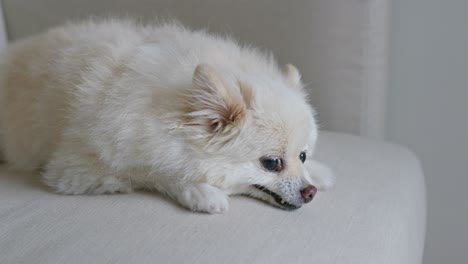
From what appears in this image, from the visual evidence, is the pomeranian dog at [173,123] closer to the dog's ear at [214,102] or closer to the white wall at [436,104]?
the dog's ear at [214,102]

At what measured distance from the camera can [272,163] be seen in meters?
1.11

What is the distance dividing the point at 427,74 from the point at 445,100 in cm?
11

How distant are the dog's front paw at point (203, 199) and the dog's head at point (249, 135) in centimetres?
4

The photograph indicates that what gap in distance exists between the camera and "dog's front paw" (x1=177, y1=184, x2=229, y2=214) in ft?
3.38

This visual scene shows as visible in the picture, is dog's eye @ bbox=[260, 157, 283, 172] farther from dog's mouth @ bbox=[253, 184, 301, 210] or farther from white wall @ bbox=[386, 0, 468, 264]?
white wall @ bbox=[386, 0, 468, 264]

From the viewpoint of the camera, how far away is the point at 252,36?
167cm

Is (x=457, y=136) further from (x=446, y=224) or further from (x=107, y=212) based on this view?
(x=107, y=212)

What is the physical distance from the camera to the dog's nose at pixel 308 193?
1.10m

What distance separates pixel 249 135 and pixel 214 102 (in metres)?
0.10

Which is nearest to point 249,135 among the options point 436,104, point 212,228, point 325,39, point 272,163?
point 272,163

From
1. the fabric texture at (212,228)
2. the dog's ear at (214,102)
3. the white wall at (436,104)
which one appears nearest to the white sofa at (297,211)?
the fabric texture at (212,228)

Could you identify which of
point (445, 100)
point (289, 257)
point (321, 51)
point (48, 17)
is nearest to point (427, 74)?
point (445, 100)

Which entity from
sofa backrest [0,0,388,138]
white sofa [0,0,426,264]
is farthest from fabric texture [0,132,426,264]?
sofa backrest [0,0,388,138]

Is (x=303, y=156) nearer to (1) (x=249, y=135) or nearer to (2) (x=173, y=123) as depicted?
(1) (x=249, y=135)
